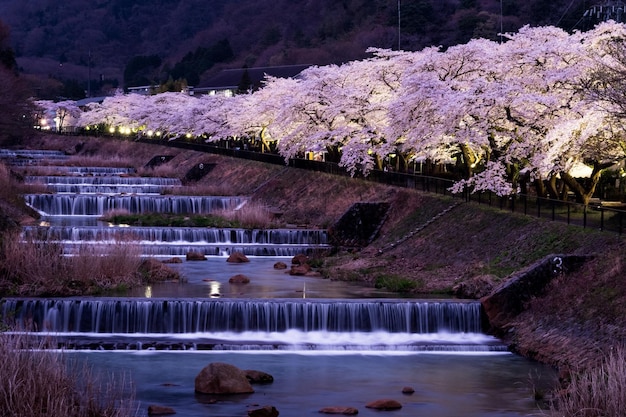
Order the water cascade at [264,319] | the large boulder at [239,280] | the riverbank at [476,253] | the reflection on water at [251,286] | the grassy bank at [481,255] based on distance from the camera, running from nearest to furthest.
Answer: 1. the grassy bank at [481,255]
2. the riverbank at [476,253]
3. the water cascade at [264,319]
4. the reflection on water at [251,286]
5. the large boulder at [239,280]

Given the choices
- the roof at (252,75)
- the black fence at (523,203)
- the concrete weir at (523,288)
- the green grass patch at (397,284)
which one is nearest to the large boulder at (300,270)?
the green grass patch at (397,284)

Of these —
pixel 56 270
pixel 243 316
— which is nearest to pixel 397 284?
pixel 243 316

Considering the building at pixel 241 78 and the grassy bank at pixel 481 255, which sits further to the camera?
the building at pixel 241 78

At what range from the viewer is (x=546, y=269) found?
33.5m

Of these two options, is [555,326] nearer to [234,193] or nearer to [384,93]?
[384,93]

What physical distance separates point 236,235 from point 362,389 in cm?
3005

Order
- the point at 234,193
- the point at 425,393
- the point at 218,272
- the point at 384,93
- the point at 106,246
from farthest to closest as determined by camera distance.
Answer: the point at 234,193 → the point at 384,93 → the point at 218,272 → the point at 106,246 → the point at 425,393

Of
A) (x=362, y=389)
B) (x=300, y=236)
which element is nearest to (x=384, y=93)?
(x=300, y=236)

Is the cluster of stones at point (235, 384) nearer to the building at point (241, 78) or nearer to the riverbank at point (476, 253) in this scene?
the riverbank at point (476, 253)

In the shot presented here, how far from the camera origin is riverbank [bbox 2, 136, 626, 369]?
97.3 feet

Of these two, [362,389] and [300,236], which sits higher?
[300,236]

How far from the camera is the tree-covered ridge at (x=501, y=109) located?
40094 mm

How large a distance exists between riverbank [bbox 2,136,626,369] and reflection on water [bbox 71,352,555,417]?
1.51 metres

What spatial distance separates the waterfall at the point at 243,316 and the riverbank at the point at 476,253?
2445 millimetres
